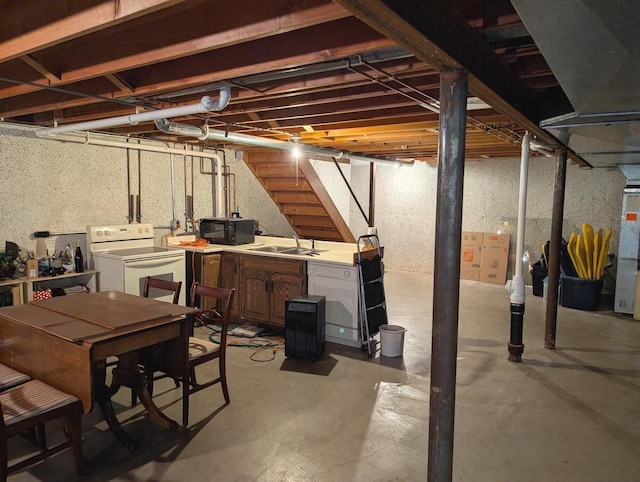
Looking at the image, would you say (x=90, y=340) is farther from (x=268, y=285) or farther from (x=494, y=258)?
(x=494, y=258)

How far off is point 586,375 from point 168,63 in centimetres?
424

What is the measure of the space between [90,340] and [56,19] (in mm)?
1589

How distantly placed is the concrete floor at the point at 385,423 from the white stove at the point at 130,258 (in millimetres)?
1339

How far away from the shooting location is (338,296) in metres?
4.50

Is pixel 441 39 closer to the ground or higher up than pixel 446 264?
higher up

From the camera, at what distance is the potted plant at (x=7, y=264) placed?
4.04 m

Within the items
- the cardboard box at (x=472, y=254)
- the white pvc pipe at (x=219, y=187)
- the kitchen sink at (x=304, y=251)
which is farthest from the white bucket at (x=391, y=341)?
the cardboard box at (x=472, y=254)

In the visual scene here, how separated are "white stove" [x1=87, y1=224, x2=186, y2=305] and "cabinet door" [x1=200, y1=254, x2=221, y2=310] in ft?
0.79

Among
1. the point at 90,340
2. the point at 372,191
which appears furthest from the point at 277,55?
the point at 372,191

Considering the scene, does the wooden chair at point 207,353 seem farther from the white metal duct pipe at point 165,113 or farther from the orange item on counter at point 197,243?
the orange item on counter at point 197,243

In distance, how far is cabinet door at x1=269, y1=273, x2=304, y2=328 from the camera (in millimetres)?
4707

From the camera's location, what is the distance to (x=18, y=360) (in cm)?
272

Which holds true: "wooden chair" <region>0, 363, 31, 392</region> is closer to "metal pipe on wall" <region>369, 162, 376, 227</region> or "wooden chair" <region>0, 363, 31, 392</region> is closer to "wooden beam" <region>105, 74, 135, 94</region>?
"wooden beam" <region>105, 74, 135, 94</region>

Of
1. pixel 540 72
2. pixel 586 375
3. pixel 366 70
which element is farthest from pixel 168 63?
pixel 586 375
